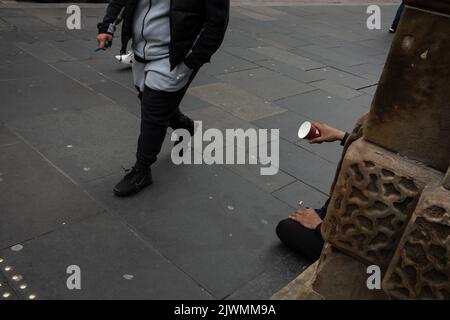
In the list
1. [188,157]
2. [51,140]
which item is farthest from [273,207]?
[51,140]

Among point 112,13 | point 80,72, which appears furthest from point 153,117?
point 80,72

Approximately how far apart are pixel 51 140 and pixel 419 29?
3.06 metres

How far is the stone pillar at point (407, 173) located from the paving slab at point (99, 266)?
105 centimetres

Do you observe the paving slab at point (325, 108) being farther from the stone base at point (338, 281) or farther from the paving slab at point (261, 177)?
the stone base at point (338, 281)

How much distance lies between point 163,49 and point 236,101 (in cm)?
230

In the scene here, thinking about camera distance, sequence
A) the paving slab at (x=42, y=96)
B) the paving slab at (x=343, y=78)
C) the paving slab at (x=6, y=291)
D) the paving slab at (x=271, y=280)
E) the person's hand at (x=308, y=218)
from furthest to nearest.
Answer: the paving slab at (x=343, y=78) < the paving slab at (x=42, y=96) < the person's hand at (x=308, y=218) < the paving slab at (x=271, y=280) < the paving slab at (x=6, y=291)

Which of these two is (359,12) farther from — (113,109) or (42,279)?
(42,279)

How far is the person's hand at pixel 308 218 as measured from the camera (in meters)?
2.81

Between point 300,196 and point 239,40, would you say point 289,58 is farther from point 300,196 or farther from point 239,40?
point 300,196

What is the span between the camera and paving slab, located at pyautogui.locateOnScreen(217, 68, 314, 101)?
562cm

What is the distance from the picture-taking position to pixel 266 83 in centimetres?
595

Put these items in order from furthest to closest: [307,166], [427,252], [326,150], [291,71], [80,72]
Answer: [291,71] < [80,72] < [326,150] < [307,166] < [427,252]

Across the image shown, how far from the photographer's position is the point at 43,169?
3.33 m

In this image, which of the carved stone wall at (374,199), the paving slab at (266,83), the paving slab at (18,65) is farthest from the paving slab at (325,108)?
the carved stone wall at (374,199)
